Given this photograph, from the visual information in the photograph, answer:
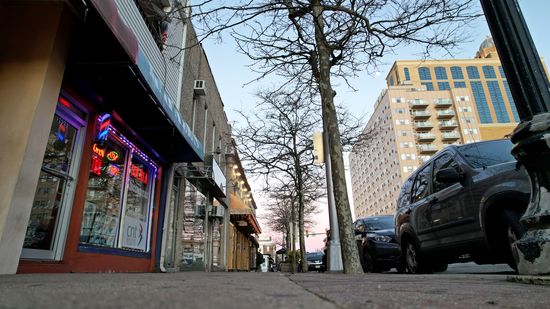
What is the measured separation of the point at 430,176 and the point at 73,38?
6.20m

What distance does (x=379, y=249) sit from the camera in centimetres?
784

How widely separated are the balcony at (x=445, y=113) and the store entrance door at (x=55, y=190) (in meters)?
92.2

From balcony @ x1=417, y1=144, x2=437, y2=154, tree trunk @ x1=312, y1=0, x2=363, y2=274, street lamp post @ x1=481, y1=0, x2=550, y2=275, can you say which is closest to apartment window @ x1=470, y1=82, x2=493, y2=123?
balcony @ x1=417, y1=144, x2=437, y2=154

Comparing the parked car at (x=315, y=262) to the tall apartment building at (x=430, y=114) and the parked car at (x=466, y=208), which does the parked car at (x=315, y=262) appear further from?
the tall apartment building at (x=430, y=114)

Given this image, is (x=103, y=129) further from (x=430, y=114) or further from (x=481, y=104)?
(x=481, y=104)

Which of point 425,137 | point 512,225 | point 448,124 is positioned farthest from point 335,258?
point 448,124

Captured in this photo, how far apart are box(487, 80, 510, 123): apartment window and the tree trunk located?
10558 centimetres

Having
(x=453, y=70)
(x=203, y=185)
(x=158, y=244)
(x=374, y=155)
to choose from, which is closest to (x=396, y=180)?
(x=374, y=155)

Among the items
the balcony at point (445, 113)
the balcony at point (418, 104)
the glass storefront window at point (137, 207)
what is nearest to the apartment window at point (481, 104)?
the balcony at point (445, 113)

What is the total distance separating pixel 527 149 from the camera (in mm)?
2803

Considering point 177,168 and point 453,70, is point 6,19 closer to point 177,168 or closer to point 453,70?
point 177,168

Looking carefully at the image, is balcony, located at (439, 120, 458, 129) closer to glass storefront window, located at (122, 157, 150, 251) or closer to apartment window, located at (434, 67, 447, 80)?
apartment window, located at (434, 67, 447, 80)

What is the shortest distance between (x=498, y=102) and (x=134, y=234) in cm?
11252

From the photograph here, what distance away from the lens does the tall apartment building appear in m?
80.9
